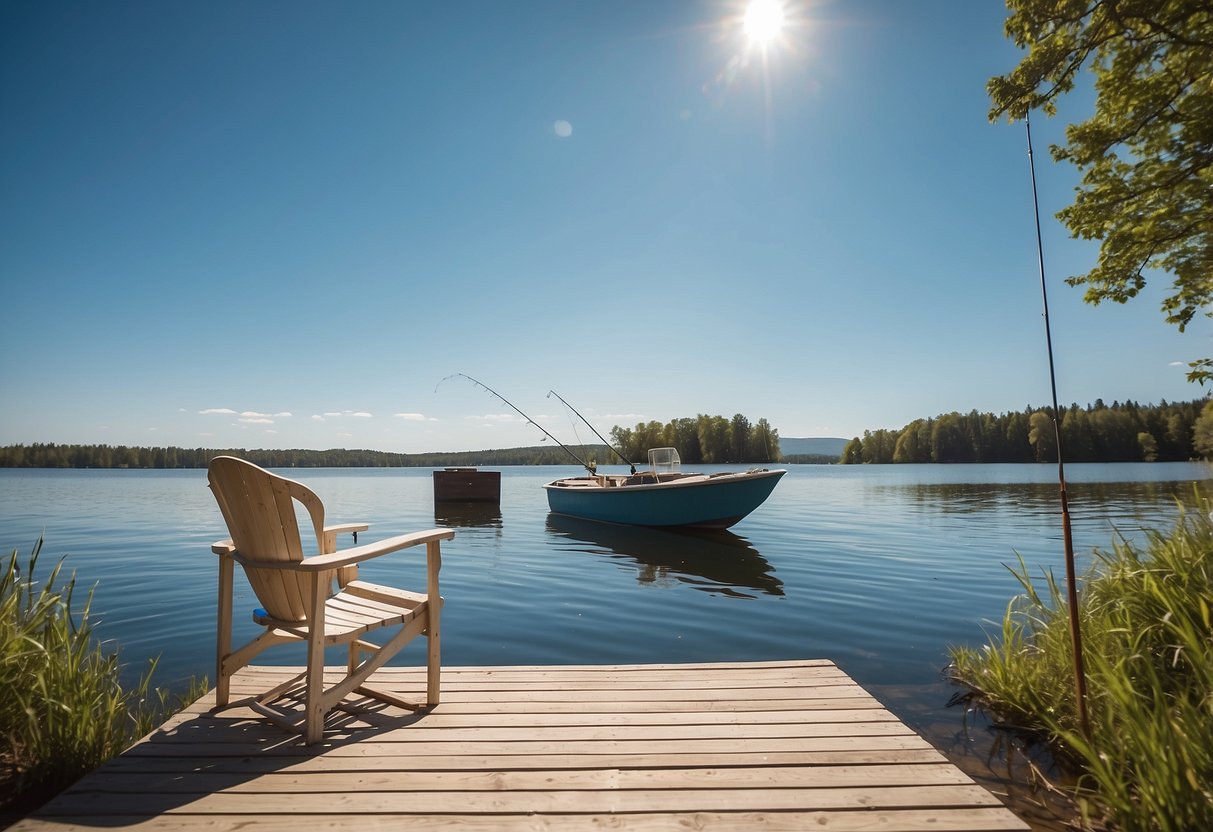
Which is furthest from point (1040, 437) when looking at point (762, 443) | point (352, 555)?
point (352, 555)

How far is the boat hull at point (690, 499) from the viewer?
1291 cm

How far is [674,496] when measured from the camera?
43.8ft

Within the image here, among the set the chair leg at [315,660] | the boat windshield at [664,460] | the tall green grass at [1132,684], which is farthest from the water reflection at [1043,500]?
the chair leg at [315,660]

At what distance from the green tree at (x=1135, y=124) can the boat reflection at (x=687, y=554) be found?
5859 millimetres

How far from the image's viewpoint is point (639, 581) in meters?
9.45

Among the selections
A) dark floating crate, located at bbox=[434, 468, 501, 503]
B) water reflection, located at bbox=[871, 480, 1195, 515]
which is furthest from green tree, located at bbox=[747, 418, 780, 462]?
Answer: dark floating crate, located at bbox=[434, 468, 501, 503]

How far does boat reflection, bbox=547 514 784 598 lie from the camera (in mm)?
9258

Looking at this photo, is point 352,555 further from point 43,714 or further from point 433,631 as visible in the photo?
point 43,714

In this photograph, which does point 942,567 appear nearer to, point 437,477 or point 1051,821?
point 1051,821

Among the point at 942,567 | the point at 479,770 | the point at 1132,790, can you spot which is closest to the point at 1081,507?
the point at 942,567

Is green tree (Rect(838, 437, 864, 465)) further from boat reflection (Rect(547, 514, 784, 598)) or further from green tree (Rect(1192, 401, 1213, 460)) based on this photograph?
green tree (Rect(1192, 401, 1213, 460))

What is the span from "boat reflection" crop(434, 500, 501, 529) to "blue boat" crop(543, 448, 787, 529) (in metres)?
4.29

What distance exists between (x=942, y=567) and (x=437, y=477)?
1971cm

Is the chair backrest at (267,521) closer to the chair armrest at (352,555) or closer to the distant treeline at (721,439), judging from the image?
the chair armrest at (352,555)
